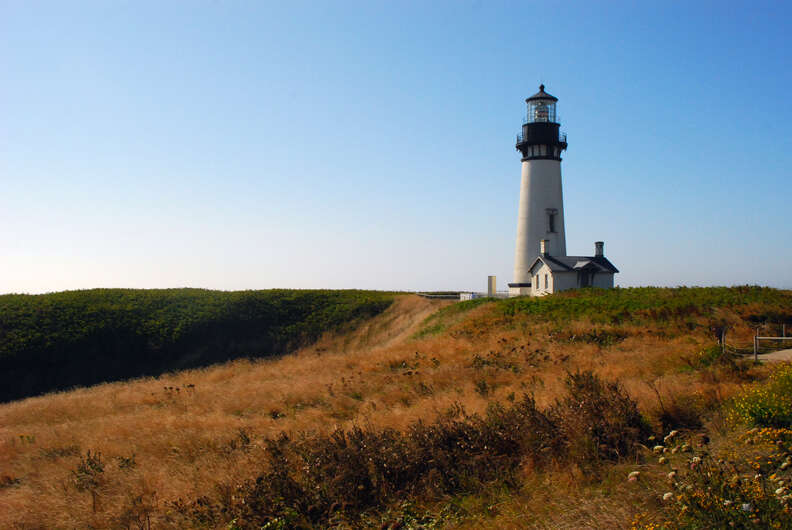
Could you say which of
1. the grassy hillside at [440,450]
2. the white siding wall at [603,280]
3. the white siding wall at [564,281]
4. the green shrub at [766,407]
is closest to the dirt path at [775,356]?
the grassy hillside at [440,450]

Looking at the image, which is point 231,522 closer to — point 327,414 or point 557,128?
point 327,414

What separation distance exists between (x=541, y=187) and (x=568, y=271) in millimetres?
6321

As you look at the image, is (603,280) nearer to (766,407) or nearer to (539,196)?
(539,196)

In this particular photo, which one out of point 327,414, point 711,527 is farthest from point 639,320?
point 711,527

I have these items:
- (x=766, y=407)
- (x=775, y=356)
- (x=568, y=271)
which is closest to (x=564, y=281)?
(x=568, y=271)

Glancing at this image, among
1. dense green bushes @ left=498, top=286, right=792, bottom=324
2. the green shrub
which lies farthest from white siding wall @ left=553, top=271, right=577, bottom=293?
the green shrub

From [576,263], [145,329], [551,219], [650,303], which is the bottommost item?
[145,329]

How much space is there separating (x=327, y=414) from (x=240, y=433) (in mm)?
2108

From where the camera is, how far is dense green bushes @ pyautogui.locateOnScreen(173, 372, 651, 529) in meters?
6.95

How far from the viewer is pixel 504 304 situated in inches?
1139

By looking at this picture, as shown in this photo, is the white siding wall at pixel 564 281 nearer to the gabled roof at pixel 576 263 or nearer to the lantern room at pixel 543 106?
the gabled roof at pixel 576 263

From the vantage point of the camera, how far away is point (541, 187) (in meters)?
35.2

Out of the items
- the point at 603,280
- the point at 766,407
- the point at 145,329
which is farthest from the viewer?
the point at 603,280

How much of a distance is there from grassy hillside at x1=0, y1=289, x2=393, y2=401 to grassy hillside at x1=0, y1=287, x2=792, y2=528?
1179 centimetres
